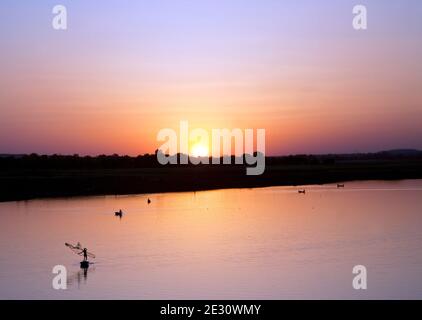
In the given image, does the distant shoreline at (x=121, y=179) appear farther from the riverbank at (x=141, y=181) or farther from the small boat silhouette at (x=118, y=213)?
the small boat silhouette at (x=118, y=213)

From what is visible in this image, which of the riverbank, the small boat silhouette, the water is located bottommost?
the water

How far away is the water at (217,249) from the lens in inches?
762

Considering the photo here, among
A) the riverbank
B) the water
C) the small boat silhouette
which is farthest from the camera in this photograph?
the riverbank

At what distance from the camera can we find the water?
63.5ft

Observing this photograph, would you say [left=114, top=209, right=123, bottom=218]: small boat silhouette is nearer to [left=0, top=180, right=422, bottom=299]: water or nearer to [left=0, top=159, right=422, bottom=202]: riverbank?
[left=0, top=180, right=422, bottom=299]: water

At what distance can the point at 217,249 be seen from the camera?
26203 mm

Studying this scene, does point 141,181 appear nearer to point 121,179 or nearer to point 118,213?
point 121,179

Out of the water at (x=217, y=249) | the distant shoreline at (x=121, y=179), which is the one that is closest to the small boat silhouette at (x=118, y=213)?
the water at (x=217, y=249)

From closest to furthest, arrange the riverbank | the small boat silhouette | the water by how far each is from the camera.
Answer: the water → the small boat silhouette → the riverbank

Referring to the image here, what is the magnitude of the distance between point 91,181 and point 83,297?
49054 millimetres

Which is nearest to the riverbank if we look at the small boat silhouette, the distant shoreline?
the distant shoreline
